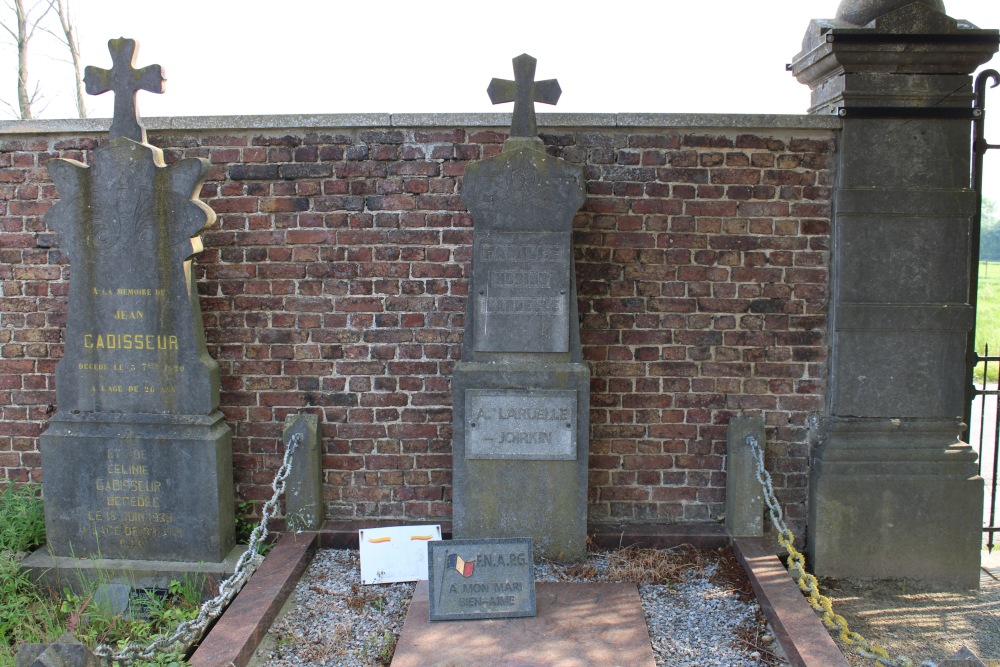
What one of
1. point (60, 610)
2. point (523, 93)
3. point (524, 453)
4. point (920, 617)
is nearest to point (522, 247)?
point (523, 93)

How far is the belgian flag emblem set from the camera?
369 centimetres

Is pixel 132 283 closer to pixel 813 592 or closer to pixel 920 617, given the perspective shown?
pixel 813 592

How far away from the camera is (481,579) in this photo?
370 centimetres

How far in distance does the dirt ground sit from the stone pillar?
0.10 meters

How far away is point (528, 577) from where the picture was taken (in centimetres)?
371

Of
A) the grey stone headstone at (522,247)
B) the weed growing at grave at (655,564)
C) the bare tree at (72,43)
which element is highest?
the bare tree at (72,43)

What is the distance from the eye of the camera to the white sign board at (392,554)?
4191 mm

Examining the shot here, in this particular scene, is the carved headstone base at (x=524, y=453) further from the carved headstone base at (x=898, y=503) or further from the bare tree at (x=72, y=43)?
the bare tree at (x=72, y=43)

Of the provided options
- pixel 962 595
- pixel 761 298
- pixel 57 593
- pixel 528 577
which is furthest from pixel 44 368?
pixel 962 595

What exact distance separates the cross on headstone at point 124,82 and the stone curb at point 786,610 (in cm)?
408

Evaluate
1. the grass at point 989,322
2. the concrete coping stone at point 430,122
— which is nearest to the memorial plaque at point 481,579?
the concrete coping stone at point 430,122

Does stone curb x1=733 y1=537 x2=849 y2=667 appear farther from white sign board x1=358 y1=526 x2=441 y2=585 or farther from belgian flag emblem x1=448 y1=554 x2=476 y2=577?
white sign board x1=358 y1=526 x2=441 y2=585

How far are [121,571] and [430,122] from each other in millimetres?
3053

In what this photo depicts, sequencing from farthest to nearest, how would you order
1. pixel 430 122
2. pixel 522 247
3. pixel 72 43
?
pixel 72 43
pixel 430 122
pixel 522 247
